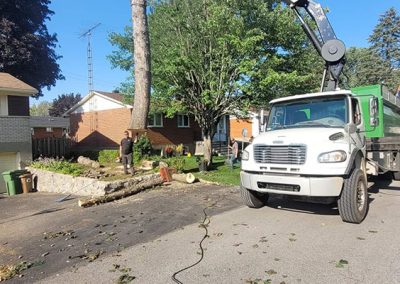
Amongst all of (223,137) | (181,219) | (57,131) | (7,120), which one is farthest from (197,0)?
(57,131)

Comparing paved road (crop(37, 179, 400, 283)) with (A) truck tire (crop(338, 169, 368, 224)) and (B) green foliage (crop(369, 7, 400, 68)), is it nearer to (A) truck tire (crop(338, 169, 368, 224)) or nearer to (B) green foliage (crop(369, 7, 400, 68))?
(A) truck tire (crop(338, 169, 368, 224))

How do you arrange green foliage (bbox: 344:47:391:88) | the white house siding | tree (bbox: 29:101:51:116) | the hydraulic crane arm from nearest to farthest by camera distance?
1. the hydraulic crane arm
2. the white house siding
3. green foliage (bbox: 344:47:391:88)
4. tree (bbox: 29:101:51:116)

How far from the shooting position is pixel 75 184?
1356 centimetres

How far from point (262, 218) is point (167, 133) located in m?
21.3

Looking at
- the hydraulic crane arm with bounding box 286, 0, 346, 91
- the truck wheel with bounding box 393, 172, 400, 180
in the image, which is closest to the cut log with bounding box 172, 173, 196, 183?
the hydraulic crane arm with bounding box 286, 0, 346, 91

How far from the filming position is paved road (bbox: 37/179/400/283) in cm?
460

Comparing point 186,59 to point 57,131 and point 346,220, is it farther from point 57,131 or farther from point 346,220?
point 57,131

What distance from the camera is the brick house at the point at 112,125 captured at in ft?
90.1

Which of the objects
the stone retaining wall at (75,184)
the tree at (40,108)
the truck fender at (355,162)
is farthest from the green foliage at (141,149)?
the tree at (40,108)

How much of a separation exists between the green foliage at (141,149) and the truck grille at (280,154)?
8.95 m

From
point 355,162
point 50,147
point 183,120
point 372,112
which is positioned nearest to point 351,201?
point 355,162

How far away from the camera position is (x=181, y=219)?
25.7 feet

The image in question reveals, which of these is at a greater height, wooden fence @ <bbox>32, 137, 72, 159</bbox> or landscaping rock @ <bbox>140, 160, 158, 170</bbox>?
wooden fence @ <bbox>32, 137, 72, 159</bbox>

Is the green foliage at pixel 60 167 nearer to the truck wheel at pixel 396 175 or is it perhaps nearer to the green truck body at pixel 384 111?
the green truck body at pixel 384 111
